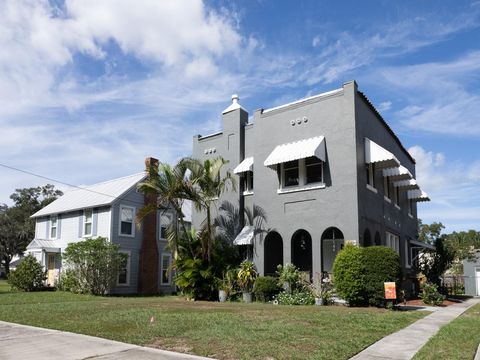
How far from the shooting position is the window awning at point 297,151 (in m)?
19.0

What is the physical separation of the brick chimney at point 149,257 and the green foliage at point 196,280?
8859 millimetres

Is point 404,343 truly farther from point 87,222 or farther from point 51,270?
point 51,270

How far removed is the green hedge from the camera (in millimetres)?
15438

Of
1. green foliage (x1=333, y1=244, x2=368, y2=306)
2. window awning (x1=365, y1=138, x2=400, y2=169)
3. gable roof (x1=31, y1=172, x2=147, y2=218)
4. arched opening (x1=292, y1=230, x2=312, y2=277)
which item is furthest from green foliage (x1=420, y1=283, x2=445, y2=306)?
gable roof (x1=31, y1=172, x2=147, y2=218)

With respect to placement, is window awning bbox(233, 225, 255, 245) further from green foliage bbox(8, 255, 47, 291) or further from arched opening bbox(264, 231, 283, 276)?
green foliage bbox(8, 255, 47, 291)

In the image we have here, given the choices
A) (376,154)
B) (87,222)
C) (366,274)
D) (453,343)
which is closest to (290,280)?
(366,274)

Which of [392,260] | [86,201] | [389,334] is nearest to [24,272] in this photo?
[86,201]

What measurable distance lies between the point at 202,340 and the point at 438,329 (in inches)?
241

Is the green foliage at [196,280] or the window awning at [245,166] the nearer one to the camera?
the green foliage at [196,280]

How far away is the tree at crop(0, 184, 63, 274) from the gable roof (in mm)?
26569

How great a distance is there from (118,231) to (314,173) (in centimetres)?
1363

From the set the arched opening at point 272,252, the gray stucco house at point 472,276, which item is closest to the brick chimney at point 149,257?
the arched opening at point 272,252

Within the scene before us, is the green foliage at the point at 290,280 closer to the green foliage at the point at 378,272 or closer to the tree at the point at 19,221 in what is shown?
the green foliage at the point at 378,272

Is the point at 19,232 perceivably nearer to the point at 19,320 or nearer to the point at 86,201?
the point at 86,201
